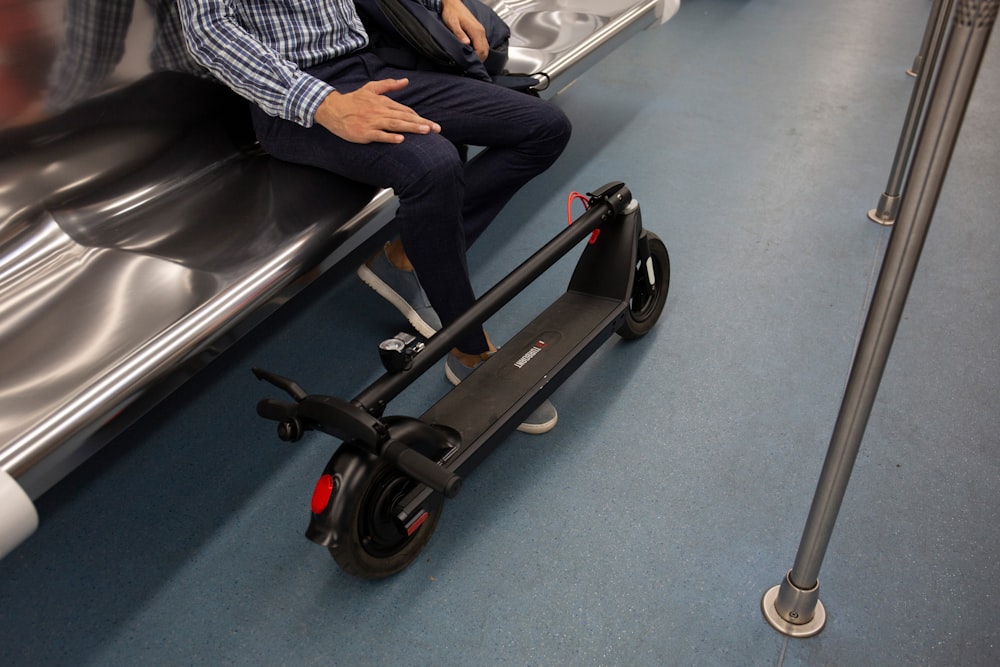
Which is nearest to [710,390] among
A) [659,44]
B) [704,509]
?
[704,509]

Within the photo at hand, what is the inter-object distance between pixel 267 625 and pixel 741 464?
40.1 inches

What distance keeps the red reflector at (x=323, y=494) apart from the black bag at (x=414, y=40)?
1080 millimetres

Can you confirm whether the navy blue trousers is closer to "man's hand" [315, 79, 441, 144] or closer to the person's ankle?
"man's hand" [315, 79, 441, 144]

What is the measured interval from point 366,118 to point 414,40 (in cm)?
36

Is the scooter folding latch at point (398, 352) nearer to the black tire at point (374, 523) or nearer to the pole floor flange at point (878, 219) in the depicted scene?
the black tire at point (374, 523)

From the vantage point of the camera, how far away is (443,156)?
166 centimetres

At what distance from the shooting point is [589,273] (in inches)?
76.9

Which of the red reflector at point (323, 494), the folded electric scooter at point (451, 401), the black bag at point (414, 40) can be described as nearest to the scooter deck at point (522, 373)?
the folded electric scooter at point (451, 401)

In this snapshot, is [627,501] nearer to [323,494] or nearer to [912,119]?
[323,494]

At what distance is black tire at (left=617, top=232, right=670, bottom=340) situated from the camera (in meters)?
1.98

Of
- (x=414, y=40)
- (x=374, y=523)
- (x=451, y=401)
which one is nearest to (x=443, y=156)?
(x=414, y=40)

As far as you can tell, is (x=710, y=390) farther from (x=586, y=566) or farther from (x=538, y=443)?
(x=586, y=566)

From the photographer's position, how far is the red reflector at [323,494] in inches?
51.7

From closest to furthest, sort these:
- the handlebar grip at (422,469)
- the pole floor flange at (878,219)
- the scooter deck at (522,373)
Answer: the handlebar grip at (422,469) → the scooter deck at (522,373) → the pole floor flange at (878,219)
